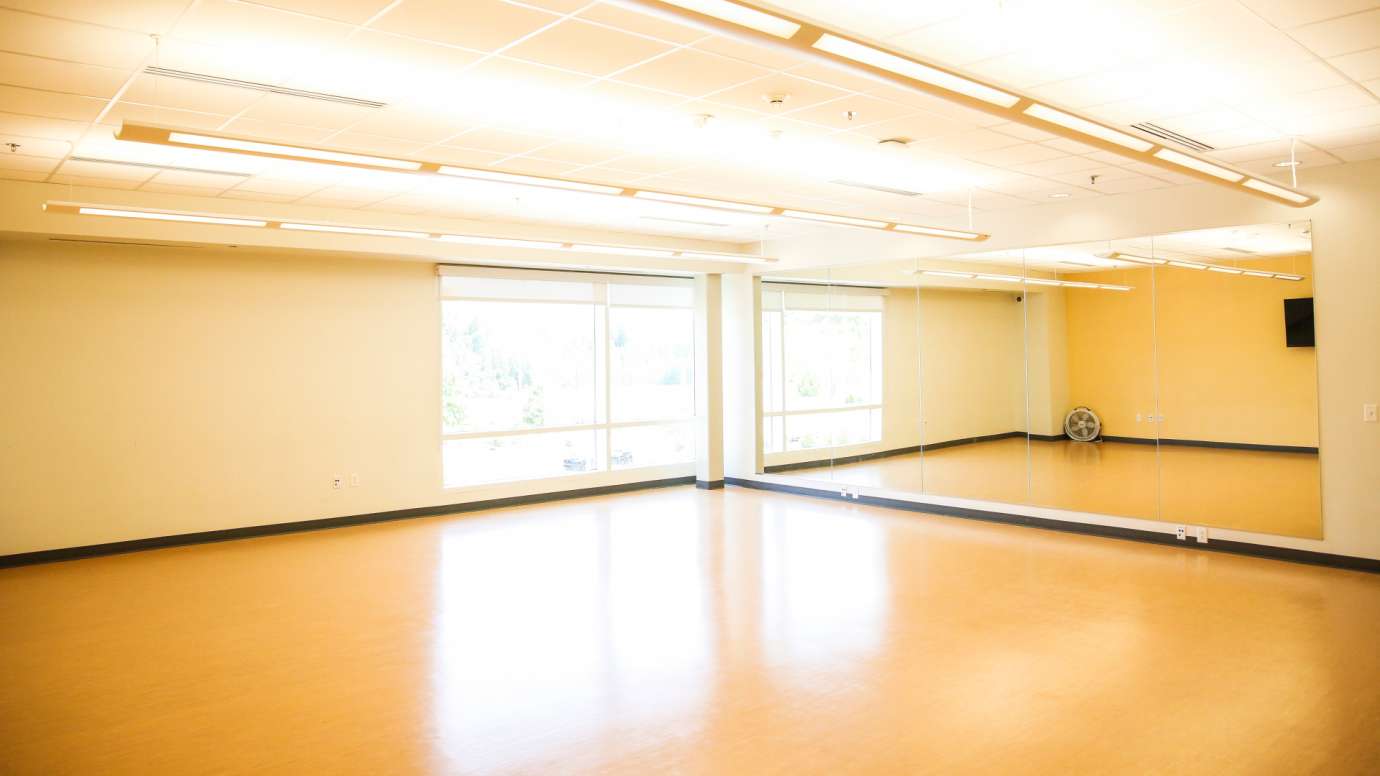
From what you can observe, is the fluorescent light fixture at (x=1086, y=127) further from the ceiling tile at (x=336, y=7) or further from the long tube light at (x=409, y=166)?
the ceiling tile at (x=336, y=7)

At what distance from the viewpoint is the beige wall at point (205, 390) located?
7680 millimetres

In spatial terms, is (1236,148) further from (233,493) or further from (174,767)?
(233,493)

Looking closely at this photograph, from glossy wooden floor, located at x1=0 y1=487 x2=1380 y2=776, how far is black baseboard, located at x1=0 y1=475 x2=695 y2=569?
29 cm

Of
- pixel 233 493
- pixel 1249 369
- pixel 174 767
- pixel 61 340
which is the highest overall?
pixel 61 340

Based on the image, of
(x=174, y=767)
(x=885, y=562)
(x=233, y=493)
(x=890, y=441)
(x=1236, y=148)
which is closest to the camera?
(x=174, y=767)

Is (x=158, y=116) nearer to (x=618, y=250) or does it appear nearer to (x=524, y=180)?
(x=524, y=180)

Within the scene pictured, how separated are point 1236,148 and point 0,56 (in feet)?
24.9

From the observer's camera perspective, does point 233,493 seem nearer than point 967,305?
Yes

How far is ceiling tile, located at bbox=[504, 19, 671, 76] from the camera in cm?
389

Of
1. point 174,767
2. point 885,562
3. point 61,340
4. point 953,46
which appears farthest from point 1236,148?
point 61,340

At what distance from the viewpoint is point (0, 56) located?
13.5 feet

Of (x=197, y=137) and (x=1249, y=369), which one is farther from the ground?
(x=197, y=137)

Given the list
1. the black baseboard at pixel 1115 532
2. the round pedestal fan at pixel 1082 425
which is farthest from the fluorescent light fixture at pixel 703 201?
the black baseboard at pixel 1115 532

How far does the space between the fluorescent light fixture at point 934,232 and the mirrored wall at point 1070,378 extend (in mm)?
912
